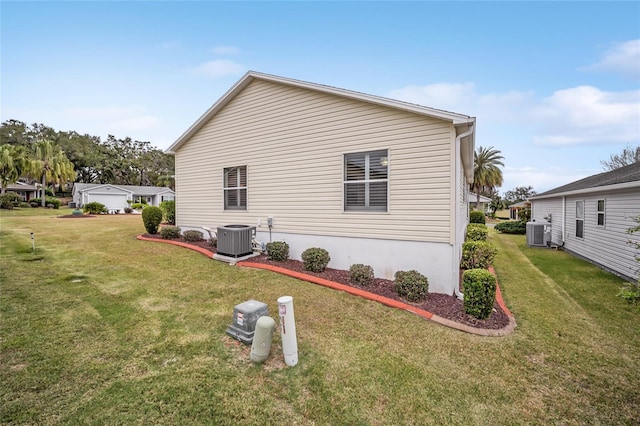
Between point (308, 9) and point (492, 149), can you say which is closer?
point (308, 9)

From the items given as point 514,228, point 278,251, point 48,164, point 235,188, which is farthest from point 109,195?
point 514,228

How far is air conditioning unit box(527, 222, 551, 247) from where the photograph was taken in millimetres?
13594

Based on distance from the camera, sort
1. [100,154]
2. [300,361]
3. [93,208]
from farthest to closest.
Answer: [100,154]
[93,208]
[300,361]

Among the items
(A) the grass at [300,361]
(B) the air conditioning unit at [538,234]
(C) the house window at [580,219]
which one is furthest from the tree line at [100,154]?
(C) the house window at [580,219]

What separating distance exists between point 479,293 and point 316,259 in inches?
140

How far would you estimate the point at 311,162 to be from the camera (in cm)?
748

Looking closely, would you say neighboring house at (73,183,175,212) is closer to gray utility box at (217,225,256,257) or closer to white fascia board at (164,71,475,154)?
white fascia board at (164,71,475,154)

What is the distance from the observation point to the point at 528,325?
4.69 m

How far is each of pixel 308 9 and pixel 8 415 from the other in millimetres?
13092

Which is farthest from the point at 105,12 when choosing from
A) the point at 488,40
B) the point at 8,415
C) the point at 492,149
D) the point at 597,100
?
the point at 492,149

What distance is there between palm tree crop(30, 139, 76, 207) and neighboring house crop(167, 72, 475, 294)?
32.6m

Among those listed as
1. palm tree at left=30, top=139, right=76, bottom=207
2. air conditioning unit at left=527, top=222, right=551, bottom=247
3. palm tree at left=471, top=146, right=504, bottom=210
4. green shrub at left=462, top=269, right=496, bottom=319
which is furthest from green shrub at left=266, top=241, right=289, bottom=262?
palm tree at left=30, top=139, right=76, bottom=207

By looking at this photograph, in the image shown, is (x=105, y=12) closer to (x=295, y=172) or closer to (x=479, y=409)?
(x=295, y=172)

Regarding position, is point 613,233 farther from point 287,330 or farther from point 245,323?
point 245,323
